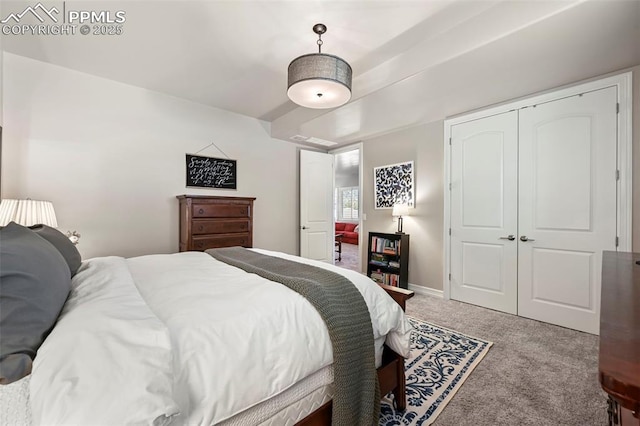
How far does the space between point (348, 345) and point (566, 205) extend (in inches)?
113

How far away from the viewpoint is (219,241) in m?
3.31

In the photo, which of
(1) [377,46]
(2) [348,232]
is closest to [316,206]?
(1) [377,46]

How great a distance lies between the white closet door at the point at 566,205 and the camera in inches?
98.0

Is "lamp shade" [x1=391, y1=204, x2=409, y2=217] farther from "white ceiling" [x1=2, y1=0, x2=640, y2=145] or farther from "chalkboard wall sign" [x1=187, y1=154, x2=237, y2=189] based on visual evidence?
"chalkboard wall sign" [x1=187, y1=154, x2=237, y2=189]

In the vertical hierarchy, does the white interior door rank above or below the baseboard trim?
above

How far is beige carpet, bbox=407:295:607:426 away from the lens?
60.1 inches

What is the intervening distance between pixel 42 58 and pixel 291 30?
2462mm

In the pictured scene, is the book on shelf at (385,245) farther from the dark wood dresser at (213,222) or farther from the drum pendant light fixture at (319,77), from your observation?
the drum pendant light fixture at (319,77)

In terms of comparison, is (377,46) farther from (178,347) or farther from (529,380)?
(529,380)

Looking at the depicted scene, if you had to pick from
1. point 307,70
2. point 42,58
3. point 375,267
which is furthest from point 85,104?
point 375,267

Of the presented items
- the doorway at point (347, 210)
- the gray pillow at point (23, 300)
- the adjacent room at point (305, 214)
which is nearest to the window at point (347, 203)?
the doorway at point (347, 210)

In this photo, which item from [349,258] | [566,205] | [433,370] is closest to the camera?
[433,370]

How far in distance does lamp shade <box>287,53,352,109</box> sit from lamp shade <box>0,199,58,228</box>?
2.20 meters

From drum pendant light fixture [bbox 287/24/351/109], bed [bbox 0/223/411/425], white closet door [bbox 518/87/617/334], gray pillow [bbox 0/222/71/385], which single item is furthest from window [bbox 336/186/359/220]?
gray pillow [bbox 0/222/71/385]
